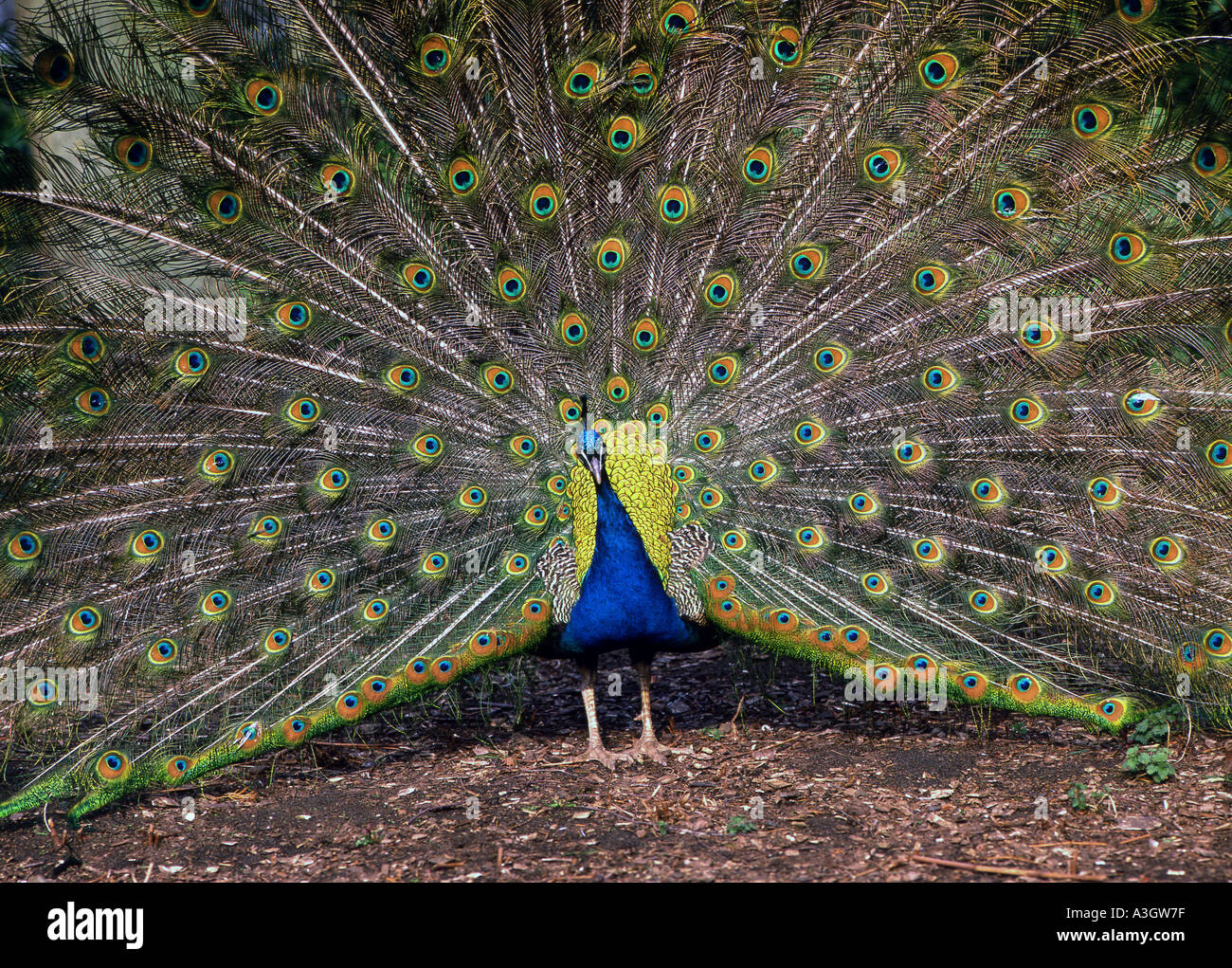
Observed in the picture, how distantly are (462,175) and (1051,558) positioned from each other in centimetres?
305

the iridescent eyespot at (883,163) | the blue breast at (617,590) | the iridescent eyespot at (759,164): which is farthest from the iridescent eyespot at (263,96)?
the iridescent eyespot at (883,163)

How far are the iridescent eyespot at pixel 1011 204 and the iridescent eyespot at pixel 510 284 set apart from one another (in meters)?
2.05

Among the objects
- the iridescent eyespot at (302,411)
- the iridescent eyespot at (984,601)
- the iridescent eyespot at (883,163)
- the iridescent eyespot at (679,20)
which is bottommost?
the iridescent eyespot at (984,601)

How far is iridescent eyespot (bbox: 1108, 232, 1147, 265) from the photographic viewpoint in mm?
3844

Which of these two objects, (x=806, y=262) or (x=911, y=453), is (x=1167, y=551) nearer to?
(x=911, y=453)

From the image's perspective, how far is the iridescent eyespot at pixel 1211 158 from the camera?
3742mm

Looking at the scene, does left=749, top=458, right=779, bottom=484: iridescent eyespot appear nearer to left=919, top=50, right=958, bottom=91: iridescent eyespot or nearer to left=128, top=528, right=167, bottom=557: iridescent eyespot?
left=919, top=50, right=958, bottom=91: iridescent eyespot

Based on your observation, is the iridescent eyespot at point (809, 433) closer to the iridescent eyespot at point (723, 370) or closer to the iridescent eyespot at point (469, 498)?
the iridescent eyespot at point (723, 370)

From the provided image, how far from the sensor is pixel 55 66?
11.5 feet

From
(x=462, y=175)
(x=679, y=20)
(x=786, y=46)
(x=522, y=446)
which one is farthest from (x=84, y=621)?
(x=786, y=46)

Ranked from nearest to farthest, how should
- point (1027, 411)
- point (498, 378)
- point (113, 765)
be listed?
point (113, 765) → point (1027, 411) → point (498, 378)

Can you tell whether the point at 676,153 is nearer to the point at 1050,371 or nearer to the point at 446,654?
the point at 1050,371
